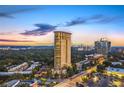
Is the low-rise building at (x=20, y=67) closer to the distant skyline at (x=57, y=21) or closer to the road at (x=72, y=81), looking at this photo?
the distant skyline at (x=57, y=21)

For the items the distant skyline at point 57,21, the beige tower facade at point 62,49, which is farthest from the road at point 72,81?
the distant skyline at point 57,21

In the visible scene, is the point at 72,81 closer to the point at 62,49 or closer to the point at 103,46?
the point at 62,49

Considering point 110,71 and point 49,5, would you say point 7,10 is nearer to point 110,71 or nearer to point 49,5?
point 49,5

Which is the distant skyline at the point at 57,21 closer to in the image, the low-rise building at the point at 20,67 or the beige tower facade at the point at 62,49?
Result: the beige tower facade at the point at 62,49

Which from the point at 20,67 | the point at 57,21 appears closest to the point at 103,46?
the point at 57,21

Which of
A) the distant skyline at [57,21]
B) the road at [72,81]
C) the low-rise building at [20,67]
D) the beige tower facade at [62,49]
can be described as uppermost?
the distant skyline at [57,21]

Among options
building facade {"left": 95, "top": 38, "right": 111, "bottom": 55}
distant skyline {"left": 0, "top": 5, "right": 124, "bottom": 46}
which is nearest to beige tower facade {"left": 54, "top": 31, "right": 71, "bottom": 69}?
distant skyline {"left": 0, "top": 5, "right": 124, "bottom": 46}

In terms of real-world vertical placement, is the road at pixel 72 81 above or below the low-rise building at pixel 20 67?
below
